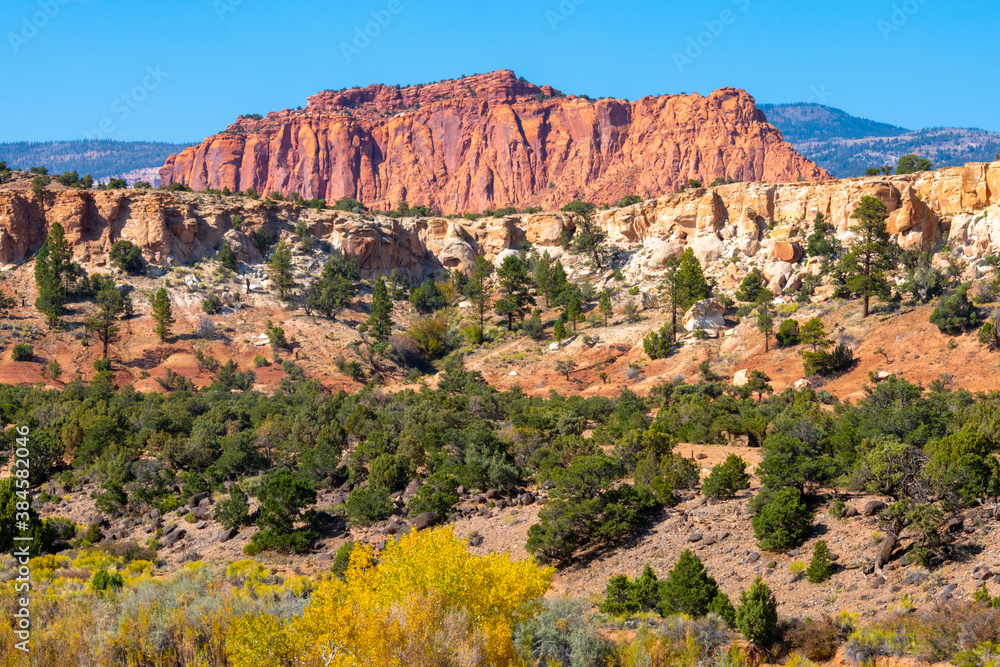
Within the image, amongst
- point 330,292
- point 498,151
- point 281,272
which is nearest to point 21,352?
point 281,272

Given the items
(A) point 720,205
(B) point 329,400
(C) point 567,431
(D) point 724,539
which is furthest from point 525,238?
(D) point 724,539

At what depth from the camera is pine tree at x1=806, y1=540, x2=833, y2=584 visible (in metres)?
14.4

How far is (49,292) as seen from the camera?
5584 centimetres

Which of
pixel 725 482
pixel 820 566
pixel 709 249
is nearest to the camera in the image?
pixel 820 566

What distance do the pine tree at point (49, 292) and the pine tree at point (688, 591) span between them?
185 feet

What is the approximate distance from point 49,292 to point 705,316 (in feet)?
169

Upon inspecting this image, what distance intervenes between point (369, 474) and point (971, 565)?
729 inches

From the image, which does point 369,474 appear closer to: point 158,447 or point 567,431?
point 567,431

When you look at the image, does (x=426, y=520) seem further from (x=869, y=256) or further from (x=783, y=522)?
(x=869, y=256)

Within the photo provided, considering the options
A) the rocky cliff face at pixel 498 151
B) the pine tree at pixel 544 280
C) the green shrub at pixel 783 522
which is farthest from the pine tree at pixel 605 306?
the rocky cliff face at pixel 498 151

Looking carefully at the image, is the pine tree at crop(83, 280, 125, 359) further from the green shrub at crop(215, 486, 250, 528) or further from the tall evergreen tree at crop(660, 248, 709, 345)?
the tall evergreen tree at crop(660, 248, 709, 345)

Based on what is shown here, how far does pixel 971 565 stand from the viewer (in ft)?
43.5

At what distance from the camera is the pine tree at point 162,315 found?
2218 inches

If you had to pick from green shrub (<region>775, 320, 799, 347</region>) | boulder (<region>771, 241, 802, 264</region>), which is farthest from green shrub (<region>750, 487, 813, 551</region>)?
boulder (<region>771, 241, 802, 264</region>)
